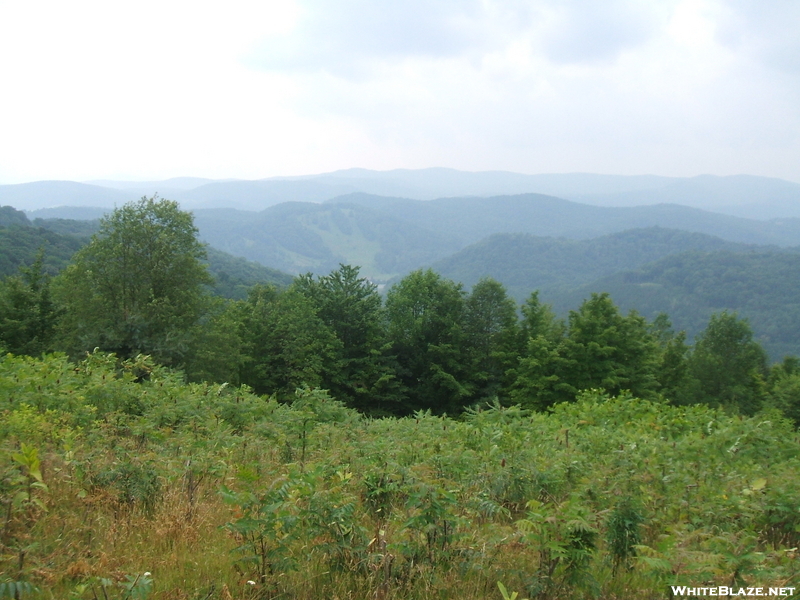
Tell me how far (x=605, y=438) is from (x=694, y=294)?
20974 centimetres

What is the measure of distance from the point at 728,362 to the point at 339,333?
3024 cm

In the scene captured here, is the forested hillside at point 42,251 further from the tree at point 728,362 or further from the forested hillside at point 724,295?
the forested hillside at point 724,295

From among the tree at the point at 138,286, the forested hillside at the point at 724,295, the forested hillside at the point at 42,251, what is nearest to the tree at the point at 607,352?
the forested hillside at the point at 42,251

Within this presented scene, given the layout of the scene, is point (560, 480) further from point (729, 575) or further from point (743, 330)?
point (743, 330)

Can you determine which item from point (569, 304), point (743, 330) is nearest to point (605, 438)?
point (743, 330)

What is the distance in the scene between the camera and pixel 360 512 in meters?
3.99

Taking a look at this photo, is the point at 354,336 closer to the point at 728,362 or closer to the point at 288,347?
the point at 288,347

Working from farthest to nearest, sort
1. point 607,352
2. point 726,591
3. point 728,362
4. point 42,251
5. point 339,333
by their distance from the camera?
point 728,362 → point 42,251 → point 339,333 → point 607,352 → point 726,591

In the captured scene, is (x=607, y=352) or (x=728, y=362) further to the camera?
(x=728, y=362)

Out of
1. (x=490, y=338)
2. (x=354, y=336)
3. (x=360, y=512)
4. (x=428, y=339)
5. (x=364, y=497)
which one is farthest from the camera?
(x=490, y=338)

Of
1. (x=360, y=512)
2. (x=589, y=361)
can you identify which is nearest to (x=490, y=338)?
(x=589, y=361)

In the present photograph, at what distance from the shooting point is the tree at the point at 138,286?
19.6m

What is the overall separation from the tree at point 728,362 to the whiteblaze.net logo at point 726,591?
37610mm

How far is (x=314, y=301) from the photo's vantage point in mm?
29172
